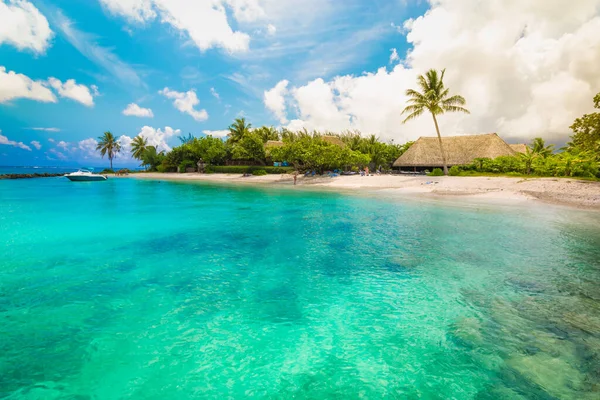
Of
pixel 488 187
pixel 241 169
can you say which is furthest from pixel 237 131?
pixel 488 187

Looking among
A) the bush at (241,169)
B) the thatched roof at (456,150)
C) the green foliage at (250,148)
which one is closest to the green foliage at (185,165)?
the bush at (241,169)

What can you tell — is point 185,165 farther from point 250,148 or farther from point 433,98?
point 433,98

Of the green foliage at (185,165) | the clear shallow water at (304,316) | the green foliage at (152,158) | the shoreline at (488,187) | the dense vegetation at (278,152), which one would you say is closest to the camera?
the clear shallow water at (304,316)

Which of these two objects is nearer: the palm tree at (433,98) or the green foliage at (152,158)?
the palm tree at (433,98)

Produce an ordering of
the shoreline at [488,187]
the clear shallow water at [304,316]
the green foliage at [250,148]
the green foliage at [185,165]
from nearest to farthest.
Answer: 1. the clear shallow water at [304,316]
2. the shoreline at [488,187]
3. the green foliage at [250,148]
4. the green foliage at [185,165]

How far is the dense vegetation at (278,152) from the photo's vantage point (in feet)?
136

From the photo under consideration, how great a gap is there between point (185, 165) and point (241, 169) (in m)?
18.6

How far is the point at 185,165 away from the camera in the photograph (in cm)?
6944

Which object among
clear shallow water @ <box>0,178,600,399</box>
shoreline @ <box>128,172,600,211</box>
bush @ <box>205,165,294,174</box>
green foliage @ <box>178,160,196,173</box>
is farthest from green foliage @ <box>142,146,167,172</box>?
clear shallow water @ <box>0,178,600,399</box>

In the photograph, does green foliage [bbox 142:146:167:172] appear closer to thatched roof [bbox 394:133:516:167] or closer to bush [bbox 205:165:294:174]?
bush [bbox 205:165:294:174]

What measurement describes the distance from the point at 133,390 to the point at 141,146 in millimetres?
89577

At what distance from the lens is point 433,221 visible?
16031 mm

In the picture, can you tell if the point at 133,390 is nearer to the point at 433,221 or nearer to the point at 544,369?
the point at 544,369

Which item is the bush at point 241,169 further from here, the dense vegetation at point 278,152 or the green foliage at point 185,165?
the green foliage at point 185,165
